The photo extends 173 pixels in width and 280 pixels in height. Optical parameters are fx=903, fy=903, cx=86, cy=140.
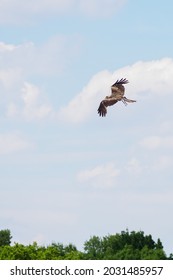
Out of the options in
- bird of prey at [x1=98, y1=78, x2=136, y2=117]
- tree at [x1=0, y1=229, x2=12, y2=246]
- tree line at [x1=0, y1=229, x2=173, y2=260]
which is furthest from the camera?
tree at [x1=0, y1=229, x2=12, y2=246]

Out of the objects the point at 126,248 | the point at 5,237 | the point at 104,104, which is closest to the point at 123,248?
the point at 126,248

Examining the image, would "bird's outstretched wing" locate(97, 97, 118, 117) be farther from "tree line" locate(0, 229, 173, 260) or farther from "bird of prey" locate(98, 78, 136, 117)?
"tree line" locate(0, 229, 173, 260)

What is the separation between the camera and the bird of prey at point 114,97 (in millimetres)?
34906

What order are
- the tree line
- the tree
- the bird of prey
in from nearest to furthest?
the bird of prey → the tree line → the tree

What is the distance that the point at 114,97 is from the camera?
1384 inches

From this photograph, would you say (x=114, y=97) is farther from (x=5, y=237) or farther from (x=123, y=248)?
(x=5, y=237)

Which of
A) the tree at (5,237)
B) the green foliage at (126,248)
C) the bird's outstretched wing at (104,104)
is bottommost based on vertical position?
the bird's outstretched wing at (104,104)

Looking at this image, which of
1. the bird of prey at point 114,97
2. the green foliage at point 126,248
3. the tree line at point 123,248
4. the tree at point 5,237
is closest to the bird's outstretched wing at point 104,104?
the bird of prey at point 114,97

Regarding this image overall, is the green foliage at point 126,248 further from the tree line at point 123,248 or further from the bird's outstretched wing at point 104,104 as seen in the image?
the bird's outstretched wing at point 104,104

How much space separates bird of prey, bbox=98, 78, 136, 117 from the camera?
115ft

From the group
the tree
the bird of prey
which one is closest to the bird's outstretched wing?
the bird of prey

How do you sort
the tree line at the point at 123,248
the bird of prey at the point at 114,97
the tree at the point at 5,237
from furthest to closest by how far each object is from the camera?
1. the tree at the point at 5,237
2. the tree line at the point at 123,248
3. the bird of prey at the point at 114,97
